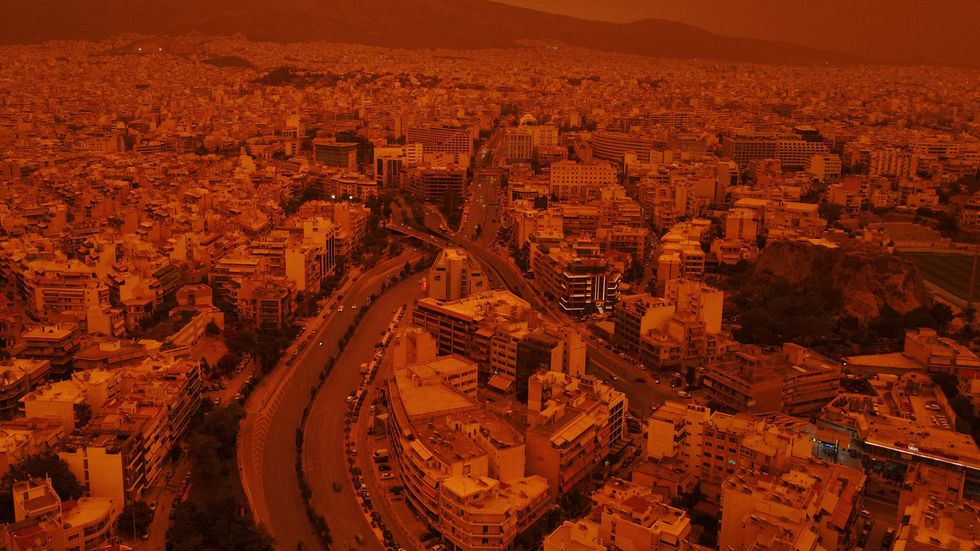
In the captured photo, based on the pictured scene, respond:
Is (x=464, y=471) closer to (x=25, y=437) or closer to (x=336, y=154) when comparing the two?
(x=25, y=437)

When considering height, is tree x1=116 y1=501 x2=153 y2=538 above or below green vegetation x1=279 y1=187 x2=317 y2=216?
below

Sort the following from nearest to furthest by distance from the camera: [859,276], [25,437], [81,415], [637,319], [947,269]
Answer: [25,437]
[81,415]
[637,319]
[859,276]
[947,269]

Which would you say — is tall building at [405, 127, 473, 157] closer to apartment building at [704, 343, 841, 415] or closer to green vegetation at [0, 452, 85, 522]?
apartment building at [704, 343, 841, 415]

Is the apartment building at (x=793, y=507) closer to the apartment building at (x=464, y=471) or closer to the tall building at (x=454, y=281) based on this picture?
the apartment building at (x=464, y=471)

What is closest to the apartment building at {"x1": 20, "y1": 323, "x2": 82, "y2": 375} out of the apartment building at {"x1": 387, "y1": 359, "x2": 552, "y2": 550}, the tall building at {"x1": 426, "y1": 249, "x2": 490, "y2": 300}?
the apartment building at {"x1": 387, "y1": 359, "x2": 552, "y2": 550}

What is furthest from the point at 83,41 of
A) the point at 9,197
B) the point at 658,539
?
the point at 658,539

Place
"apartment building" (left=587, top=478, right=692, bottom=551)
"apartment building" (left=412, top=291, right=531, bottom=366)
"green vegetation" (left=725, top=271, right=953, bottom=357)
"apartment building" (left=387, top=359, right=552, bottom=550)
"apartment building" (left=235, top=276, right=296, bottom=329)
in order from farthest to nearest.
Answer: "apartment building" (left=235, top=276, right=296, bottom=329) → "green vegetation" (left=725, top=271, right=953, bottom=357) → "apartment building" (left=412, top=291, right=531, bottom=366) → "apartment building" (left=387, top=359, right=552, bottom=550) → "apartment building" (left=587, top=478, right=692, bottom=551)

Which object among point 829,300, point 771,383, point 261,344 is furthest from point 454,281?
point 829,300
